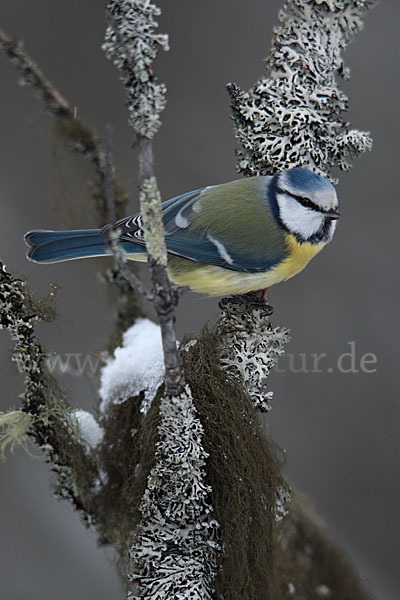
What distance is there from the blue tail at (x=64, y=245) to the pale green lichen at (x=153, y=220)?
1.10 feet

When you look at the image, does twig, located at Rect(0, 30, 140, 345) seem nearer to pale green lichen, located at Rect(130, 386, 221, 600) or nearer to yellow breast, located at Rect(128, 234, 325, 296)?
yellow breast, located at Rect(128, 234, 325, 296)

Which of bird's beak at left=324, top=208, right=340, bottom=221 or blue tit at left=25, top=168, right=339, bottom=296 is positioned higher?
blue tit at left=25, top=168, right=339, bottom=296

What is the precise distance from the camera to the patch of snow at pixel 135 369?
99cm

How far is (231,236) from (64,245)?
0.27 m

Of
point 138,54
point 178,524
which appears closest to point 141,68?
point 138,54

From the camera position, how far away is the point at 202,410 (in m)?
0.87

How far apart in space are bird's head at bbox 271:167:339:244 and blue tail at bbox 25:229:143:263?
0.25m

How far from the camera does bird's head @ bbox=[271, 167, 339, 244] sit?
0.97 m

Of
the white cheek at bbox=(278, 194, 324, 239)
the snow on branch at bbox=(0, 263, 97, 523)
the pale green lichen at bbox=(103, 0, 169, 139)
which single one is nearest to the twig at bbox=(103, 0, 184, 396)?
the pale green lichen at bbox=(103, 0, 169, 139)

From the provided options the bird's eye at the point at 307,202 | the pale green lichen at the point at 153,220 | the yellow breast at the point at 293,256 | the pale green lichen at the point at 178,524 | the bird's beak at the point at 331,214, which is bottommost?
the pale green lichen at the point at 178,524

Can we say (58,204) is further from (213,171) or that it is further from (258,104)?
(213,171)

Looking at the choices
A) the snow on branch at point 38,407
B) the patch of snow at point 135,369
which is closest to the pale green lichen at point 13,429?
the snow on branch at point 38,407

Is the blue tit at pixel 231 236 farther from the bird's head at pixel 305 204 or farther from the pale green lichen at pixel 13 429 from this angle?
the pale green lichen at pixel 13 429

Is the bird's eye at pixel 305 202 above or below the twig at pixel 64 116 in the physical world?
below
